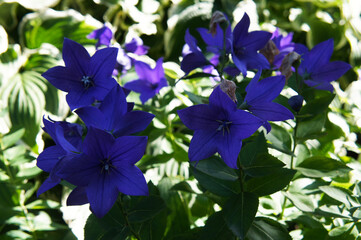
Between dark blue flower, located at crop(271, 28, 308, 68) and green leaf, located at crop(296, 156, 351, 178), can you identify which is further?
dark blue flower, located at crop(271, 28, 308, 68)

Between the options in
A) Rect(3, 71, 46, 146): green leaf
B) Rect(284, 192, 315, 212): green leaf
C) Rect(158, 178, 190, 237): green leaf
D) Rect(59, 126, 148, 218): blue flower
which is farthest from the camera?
Rect(3, 71, 46, 146): green leaf

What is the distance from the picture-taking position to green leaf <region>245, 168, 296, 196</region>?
0.67 m

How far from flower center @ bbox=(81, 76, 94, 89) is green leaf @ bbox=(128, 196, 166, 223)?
0.25m

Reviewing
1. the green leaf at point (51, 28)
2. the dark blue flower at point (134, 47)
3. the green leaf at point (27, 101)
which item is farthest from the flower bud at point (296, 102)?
the green leaf at point (51, 28)

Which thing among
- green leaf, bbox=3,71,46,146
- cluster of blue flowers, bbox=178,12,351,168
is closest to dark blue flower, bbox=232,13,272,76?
cluster of blue flowers, bbox=178,12,351,168

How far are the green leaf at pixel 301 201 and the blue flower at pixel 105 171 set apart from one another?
0.37 m

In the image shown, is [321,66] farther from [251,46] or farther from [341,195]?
[341,195]

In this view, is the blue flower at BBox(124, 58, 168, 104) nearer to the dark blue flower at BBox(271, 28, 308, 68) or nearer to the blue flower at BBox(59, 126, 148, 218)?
the dark blue flower at BBox(271, 28, 308, 68)

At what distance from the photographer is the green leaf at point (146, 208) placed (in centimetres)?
67

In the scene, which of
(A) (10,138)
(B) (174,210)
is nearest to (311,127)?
(B) (174,210)

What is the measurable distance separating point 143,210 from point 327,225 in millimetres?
523

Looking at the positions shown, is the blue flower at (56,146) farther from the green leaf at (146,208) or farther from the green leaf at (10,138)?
the green leaf at (10,138)

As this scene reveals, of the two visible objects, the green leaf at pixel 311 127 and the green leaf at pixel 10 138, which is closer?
the green leaf at pixel 311 127

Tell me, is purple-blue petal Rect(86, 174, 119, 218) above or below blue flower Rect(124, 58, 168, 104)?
above
